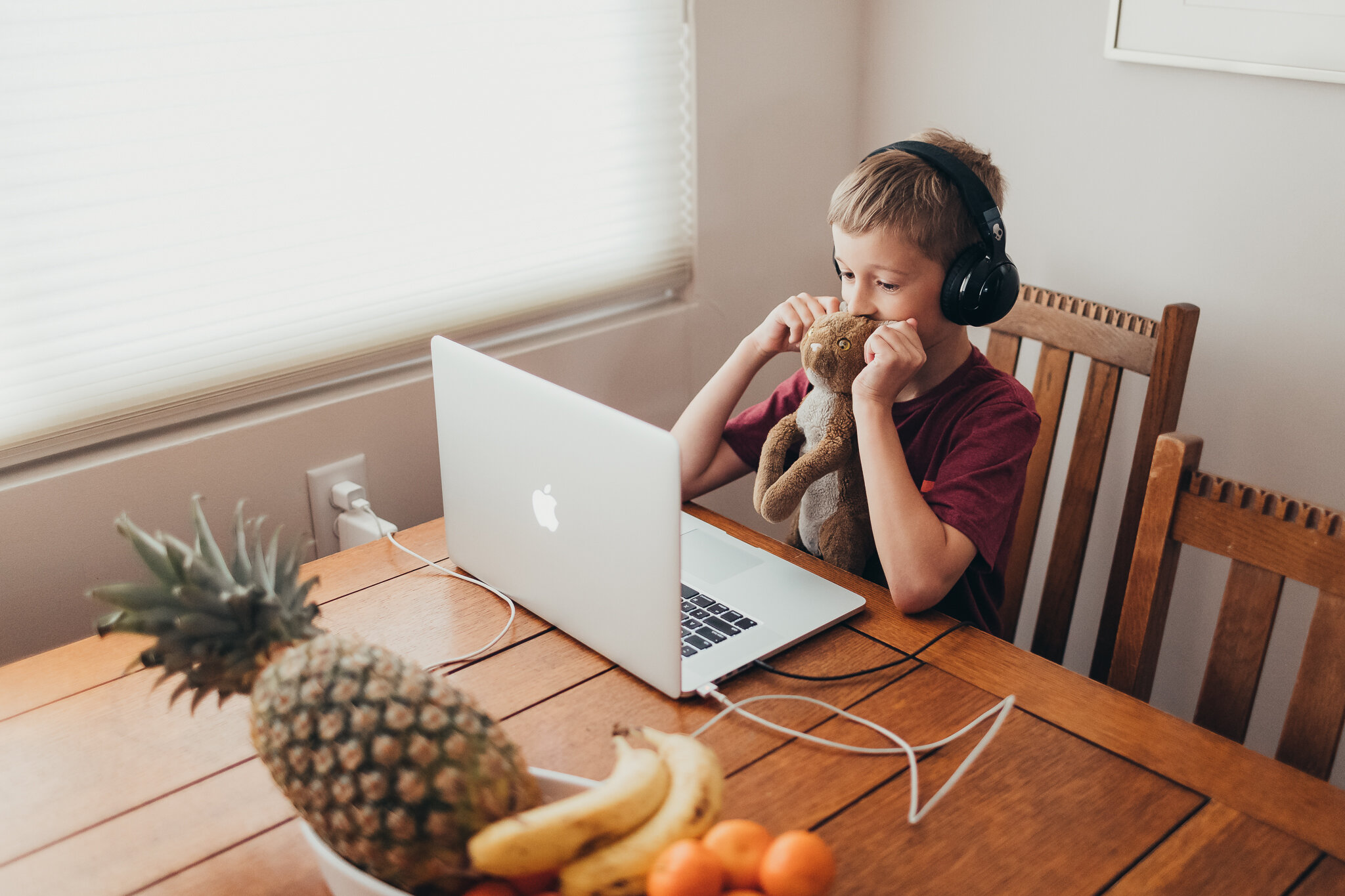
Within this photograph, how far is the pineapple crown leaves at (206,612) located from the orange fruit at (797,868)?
1.28 ft

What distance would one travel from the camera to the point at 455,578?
4.12 feet

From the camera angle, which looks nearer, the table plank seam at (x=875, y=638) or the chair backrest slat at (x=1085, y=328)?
the table plank seam at (x=875, y=638)

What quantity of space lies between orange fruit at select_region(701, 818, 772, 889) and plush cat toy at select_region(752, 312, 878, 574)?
0.53 m

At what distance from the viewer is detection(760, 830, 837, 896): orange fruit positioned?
69 cm

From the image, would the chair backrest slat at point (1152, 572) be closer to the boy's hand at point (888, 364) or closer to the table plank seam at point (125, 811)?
the boy's hand at point (888, 364)

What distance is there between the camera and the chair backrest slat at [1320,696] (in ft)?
3.20

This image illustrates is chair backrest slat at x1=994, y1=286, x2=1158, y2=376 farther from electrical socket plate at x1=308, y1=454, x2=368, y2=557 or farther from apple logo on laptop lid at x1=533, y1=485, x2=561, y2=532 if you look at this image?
electrical socket plate at x1=308, y1=454, x2=368, y2=557

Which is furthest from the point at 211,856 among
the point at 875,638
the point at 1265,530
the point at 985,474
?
the point at 1265,530

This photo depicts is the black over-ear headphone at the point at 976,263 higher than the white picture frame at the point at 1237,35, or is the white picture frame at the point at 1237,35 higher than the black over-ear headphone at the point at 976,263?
the white picture frame at the point at 1237,35

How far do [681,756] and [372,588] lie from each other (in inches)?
23.3

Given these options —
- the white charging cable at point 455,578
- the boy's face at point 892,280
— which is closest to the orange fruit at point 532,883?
the white charging cable at point 455,578

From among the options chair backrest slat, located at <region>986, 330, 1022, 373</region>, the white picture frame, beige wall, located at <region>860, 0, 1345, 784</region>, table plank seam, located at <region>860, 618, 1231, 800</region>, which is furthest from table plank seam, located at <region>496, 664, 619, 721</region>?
the white picture frame

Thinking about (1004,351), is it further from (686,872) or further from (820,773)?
(686,872)

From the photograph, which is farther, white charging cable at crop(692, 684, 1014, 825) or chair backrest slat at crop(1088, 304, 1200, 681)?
chair backrest slat at crop(1088, 304, 1200, 681)
